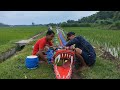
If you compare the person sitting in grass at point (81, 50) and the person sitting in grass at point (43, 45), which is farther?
the person sitting in grass at point (43, 45)

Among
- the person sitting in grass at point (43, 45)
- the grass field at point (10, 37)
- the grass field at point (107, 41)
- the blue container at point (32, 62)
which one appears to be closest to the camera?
the blue container at point (32, 62)

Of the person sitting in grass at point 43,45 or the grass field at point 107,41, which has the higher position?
the person sitting in grass at point 43,45

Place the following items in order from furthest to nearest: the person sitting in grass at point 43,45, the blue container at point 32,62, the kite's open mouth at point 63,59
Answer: the person sitting in grass at point 43,45 < the blue container at point 32,62 < the kite's open mouth at point 63,59

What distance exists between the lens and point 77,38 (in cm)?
510

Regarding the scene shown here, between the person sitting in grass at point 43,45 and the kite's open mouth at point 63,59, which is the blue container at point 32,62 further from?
the kite's open mouth at point 63,59

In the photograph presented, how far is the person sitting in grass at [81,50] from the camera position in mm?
5025

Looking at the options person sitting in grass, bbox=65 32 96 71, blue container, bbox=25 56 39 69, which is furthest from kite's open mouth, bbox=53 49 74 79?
blue container, bbox=25 56 39 69

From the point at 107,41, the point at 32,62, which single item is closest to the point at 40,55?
the point at 32,62

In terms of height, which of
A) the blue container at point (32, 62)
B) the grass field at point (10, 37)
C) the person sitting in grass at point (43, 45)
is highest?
the person sitting in grass at point (43, 45)

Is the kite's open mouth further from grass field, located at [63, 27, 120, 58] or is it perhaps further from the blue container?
grass field, located at [63, 27, 120, 58]

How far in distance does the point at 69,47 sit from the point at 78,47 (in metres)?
0.33

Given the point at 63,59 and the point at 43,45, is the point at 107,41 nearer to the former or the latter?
the point at 43,45

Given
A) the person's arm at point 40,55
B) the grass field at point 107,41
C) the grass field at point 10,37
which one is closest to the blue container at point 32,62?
the person's arm at point 40,55

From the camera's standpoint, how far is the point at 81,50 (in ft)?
16.6
